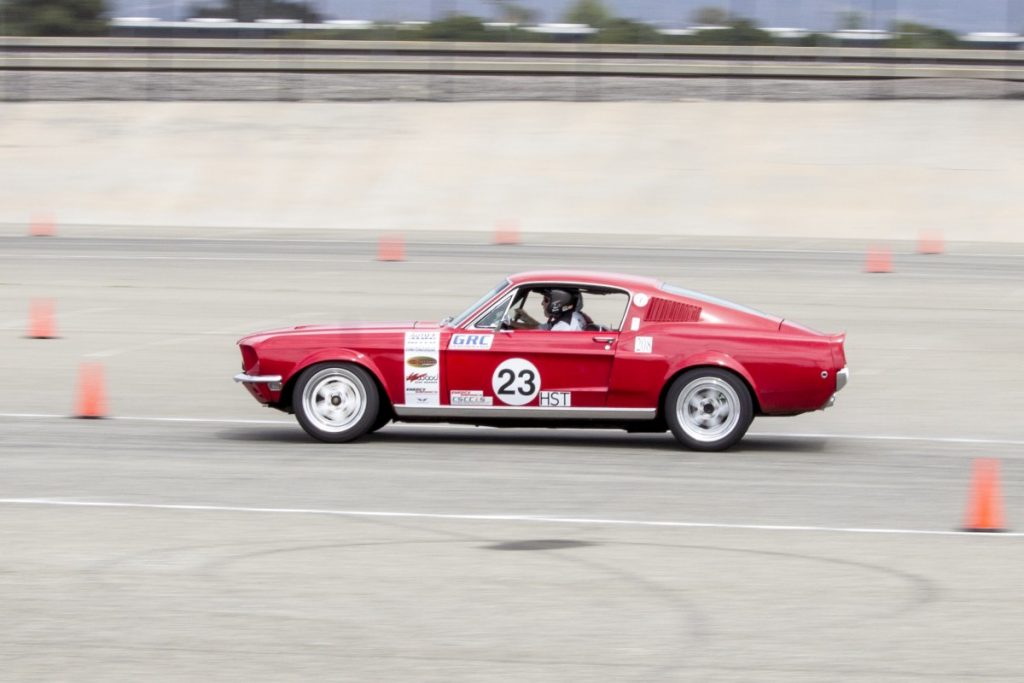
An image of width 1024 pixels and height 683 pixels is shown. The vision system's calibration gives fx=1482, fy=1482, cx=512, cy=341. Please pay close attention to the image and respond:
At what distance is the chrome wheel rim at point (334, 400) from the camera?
11039 mm

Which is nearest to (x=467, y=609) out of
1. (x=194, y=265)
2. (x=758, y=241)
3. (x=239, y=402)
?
(x=239, y=402)

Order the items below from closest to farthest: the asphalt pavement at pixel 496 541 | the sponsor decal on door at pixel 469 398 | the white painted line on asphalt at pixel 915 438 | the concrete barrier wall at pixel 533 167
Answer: the asphalt pavement at pixel 496 541 → the sponsor decal on door at pixel 469 398 → the white painted line on asphalt at pixel 915 438 → the concrete barrier wall at pixel 533 167

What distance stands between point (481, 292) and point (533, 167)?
45.2 feet

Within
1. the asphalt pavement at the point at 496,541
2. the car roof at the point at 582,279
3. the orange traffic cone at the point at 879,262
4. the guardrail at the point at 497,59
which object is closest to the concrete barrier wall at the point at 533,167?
the guardrail at the point at 497,59

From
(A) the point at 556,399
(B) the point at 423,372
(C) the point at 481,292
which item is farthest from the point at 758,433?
(C) the point at 481,292

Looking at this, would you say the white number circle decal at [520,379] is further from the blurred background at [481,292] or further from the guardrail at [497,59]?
the guardrail at [497,59]

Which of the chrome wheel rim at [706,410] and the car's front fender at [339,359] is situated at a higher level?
the car's front fender at [339,359]

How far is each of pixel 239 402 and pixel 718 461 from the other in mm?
5147

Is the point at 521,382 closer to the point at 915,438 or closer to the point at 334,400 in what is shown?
the point at 334,400

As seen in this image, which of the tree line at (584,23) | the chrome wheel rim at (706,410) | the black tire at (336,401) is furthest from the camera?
the tree line at (584,23)

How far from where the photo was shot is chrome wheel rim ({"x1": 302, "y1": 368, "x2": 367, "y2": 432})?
11.0 metres

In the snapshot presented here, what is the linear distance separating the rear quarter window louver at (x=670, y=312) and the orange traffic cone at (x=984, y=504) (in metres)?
2.92

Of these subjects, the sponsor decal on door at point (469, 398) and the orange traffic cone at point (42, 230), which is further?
the orange traffic cone at point (42, 230)

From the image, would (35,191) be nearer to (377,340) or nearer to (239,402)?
(239,402)
